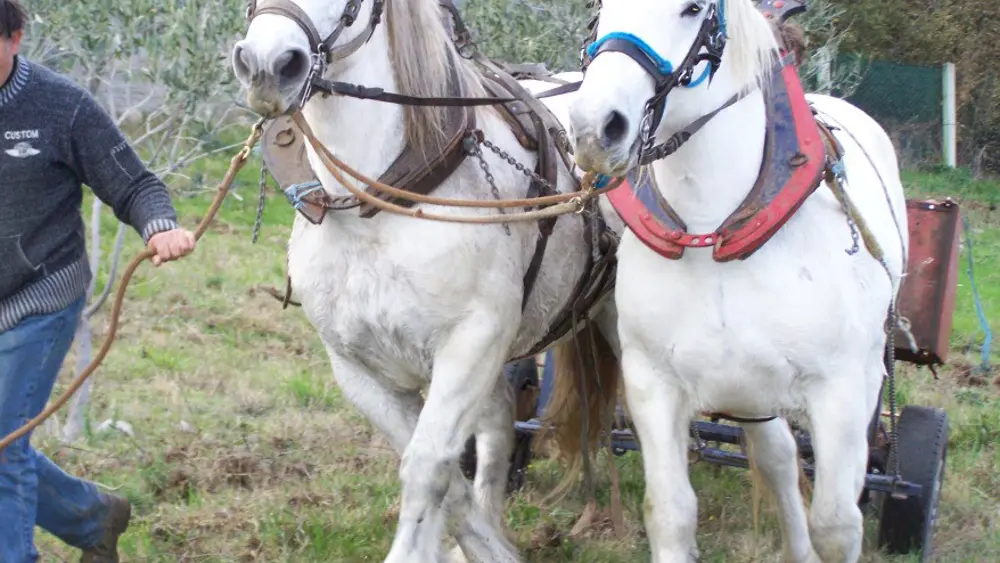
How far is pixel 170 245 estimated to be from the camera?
3.14m

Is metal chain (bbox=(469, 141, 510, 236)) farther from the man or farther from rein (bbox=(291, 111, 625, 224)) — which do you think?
the man

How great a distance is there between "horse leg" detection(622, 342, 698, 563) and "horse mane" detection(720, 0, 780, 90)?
726 millimetres

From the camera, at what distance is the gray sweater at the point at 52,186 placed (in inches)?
124

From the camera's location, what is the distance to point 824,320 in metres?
2.84

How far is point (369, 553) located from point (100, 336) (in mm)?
3407

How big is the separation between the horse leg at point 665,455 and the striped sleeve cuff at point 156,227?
1260 millimetres

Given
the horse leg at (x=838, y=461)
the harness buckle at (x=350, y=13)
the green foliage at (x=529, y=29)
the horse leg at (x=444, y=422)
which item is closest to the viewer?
the horse leg at (x=838, y=461)

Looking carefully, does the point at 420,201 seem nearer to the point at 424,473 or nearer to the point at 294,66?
the point at 294,66

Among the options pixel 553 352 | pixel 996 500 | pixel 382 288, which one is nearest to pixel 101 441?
pixel 553 352

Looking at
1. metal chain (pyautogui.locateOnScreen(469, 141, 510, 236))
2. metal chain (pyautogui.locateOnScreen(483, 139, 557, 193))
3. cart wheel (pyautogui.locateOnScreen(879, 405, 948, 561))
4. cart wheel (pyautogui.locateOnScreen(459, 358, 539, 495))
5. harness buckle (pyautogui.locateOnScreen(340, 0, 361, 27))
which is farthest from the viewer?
cart wheel (pyautogui.locateOnScreen(459, 358, 539, 495))

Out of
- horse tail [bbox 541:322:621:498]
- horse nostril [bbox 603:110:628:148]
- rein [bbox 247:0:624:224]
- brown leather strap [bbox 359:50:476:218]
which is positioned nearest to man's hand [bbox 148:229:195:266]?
rein [bbox 247:0:624:224]

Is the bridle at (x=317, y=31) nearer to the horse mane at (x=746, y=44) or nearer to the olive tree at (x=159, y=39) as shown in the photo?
the horse mane at (x=746, y=44)

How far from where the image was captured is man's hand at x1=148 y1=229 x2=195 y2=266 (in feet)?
10.2

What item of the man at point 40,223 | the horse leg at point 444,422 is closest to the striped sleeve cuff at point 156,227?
the man at point 40,223
